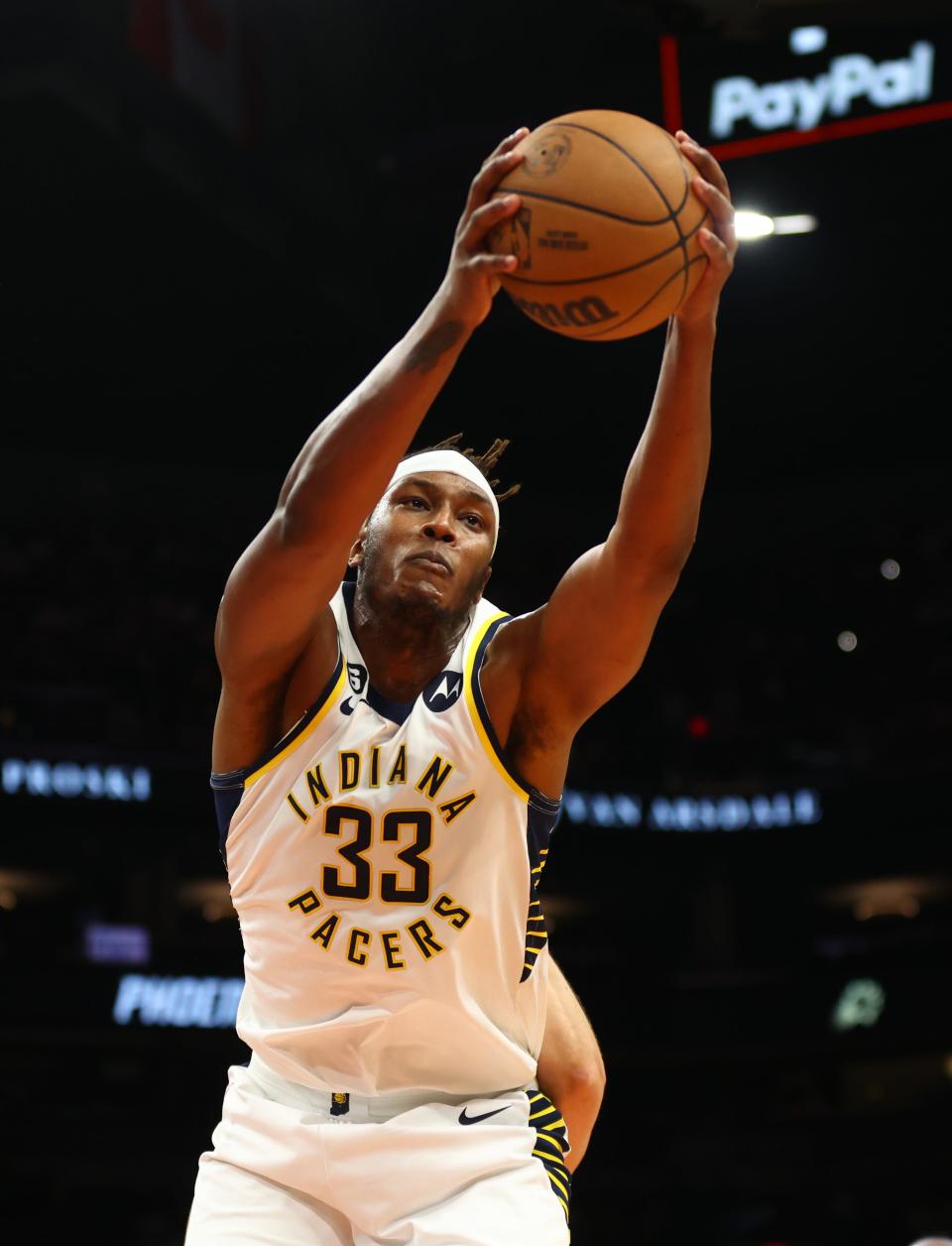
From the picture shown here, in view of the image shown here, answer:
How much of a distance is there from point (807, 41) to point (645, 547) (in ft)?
11.7

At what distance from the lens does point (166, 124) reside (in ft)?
36.5

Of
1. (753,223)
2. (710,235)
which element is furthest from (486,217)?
(753,223)

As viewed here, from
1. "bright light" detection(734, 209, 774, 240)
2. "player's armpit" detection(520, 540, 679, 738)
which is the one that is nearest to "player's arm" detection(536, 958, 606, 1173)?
"player's armpit" detection(520, 540, 679, 738)

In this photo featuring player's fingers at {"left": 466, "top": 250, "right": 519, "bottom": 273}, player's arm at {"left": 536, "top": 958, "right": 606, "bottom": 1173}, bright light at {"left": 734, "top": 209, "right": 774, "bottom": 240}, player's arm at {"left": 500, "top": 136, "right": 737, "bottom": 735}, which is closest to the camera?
player's fingers at {"left": 466, "top": 250, "right": 519, "bottom": 273}

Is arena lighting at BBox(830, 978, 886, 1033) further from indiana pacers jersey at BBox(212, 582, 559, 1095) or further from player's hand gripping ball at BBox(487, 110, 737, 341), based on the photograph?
player's hand gripping ball at BBox(487, 110, 737, 341)

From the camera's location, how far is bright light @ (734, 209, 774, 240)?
24.1 ft

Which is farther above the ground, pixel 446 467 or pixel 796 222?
pixel 796 222

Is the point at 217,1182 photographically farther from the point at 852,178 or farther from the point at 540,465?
the point at 540,465

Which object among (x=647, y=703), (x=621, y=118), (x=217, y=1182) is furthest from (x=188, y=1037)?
(x=621, y=118)

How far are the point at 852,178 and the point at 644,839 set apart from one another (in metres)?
8.91

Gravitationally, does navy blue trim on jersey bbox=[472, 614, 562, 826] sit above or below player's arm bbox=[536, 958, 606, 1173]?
above

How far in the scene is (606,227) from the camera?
259cm

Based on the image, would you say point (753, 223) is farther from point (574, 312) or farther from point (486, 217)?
point (486, 217)

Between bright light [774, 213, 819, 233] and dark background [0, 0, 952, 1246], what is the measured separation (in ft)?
2.06
